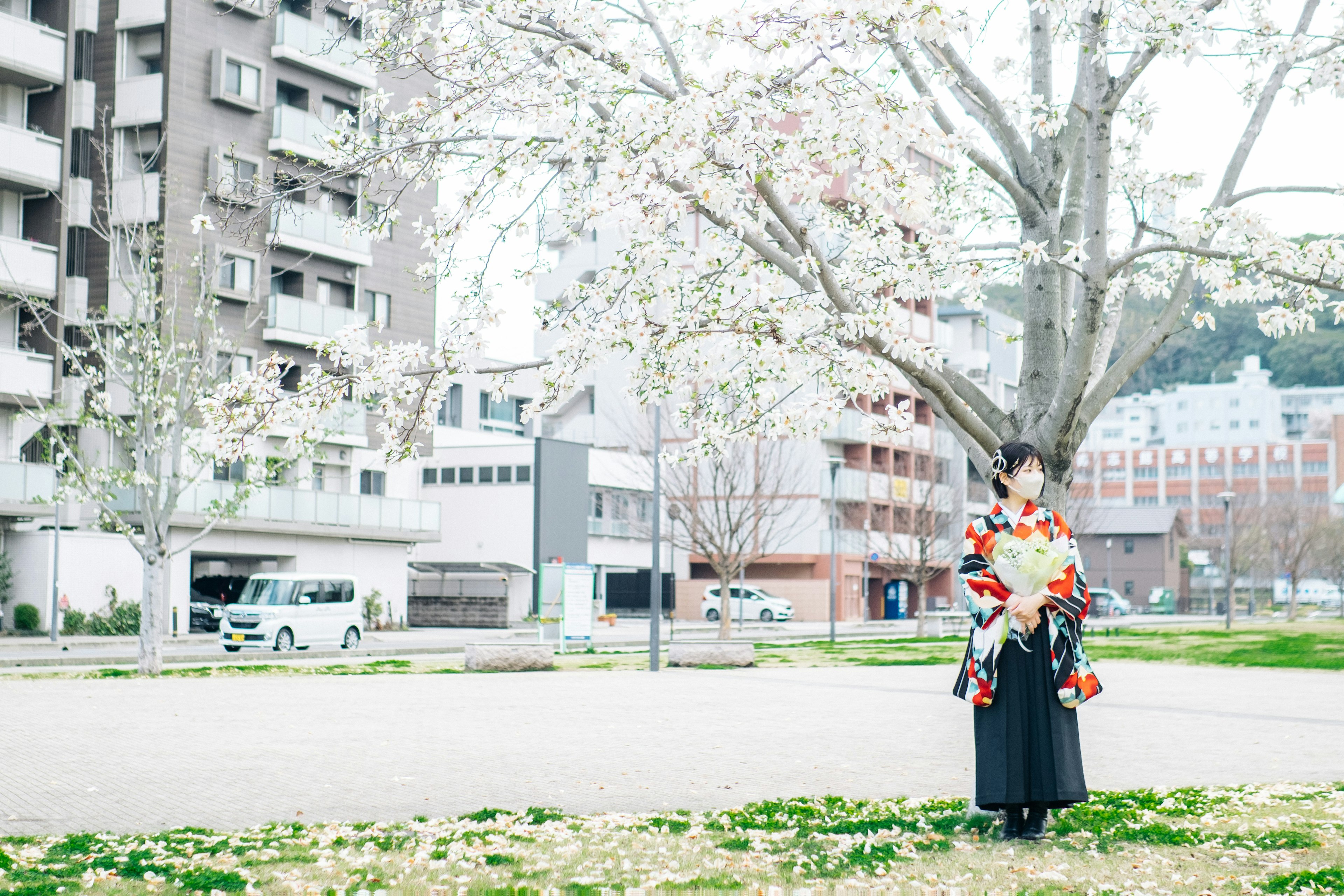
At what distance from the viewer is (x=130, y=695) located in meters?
17.1

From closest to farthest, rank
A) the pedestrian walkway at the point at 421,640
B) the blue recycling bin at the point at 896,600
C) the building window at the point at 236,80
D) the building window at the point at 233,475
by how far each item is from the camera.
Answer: the pedestrian walkway at the point at 421,640, the building window at the point at 236,80, the building window at the point at 233,475, the blue recycling bin at the point at 896,600

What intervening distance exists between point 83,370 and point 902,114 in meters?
19.1

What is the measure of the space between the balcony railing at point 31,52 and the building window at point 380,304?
12.7 m

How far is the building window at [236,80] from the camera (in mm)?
40844

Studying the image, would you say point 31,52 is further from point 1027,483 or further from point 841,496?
point 841,496

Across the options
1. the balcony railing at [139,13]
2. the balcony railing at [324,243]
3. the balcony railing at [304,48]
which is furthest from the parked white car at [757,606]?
the balcony railing at [139,13]

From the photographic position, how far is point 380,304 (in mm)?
47156

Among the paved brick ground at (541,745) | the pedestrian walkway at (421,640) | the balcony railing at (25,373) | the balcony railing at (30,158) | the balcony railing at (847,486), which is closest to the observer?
the paved brick ground at (541,745)

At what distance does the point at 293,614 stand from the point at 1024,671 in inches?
1032

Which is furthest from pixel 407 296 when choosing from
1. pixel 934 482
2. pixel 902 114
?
pixel 902 114

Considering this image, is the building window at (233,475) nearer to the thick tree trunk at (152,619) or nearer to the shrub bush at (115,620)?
the shrub bush at (115,620)

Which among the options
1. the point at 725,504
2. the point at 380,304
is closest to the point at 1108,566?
the point at 380,304

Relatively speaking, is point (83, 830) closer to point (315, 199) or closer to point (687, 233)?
point (315, 199)

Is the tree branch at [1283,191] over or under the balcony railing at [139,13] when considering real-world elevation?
under
